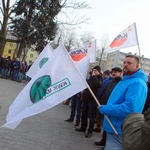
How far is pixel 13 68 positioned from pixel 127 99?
17417mm

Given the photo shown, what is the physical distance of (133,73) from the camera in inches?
135

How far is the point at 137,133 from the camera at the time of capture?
4.83ft

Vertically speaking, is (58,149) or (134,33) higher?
(134,33)

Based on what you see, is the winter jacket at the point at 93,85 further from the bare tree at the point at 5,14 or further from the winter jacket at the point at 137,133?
the bare tree at the point at 5,14

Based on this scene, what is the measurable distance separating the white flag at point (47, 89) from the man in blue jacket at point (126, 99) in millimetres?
587

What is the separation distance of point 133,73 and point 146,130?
86.1 inches

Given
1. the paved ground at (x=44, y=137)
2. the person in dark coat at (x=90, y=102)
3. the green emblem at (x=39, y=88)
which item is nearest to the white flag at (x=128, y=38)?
the person in dark coat at (x=90, y=102)

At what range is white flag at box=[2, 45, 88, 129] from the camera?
346cm

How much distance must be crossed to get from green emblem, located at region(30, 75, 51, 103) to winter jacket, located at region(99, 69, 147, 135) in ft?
2.71

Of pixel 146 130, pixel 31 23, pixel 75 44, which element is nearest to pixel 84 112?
pixel 146 130

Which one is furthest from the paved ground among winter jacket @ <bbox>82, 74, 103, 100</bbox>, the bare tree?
the bare tree

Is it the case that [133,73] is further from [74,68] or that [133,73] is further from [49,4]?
[49,4]

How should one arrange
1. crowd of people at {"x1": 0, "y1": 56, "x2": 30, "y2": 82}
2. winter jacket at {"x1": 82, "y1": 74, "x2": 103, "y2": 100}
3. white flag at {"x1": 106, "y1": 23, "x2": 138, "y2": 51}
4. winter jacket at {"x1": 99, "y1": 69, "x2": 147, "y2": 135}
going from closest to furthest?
winter jacket at {"x1": 99, "y1": 69, "x2": 147, "y2": 135}, winter jacket at {"x1": 82, "y1": 74, "x2": 103, "y2": 100}, white flag at {"x1": 106, "y1": 23, "x2": 138, "y2": 51}, crowd of people at {"x1": 0, "y1": 56, "x2": 30, "y2": 82}

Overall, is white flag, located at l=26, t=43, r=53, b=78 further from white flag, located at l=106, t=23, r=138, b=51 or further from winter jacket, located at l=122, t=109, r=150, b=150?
winter jacket, located at l=122, t=109, r=150, b=150
